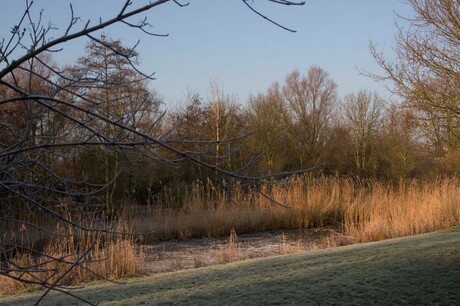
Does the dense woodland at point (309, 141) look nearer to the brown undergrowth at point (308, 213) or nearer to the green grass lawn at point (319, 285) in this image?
the brown undergrowth at point (308, 213)

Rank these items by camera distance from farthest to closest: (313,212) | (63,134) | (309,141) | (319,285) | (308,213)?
(309,141) → (313,212) → (308,213) → (319,285) → (63,134)

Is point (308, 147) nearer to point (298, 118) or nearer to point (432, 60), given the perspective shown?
point (298, 118)

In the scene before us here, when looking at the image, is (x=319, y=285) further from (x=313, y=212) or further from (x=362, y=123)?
(x=362, y=123)

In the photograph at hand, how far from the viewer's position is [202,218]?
12.7 metres

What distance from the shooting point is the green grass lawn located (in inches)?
159

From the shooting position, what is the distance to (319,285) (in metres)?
4.38

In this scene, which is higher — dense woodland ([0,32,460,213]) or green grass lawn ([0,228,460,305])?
dense woodland ([0,32,460,213])

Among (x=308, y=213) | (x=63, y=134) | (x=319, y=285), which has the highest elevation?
(x=63, y=134)

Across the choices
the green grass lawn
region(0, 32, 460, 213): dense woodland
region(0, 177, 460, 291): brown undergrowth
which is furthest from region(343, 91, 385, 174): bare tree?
the green grass lawn

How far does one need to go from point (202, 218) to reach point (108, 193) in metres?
3.66

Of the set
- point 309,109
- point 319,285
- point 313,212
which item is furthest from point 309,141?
point 319,285

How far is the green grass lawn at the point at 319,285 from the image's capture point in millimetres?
4051

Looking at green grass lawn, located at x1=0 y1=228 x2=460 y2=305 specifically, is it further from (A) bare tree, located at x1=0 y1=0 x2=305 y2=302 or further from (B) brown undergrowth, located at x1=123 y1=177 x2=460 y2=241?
(B) brown undergrowth, located at x1=123 y1=177 x2=460 y2=241

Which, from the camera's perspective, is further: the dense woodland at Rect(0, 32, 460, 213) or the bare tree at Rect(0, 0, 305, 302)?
the dense woodland at Rect(0, 32, 460, 213)
